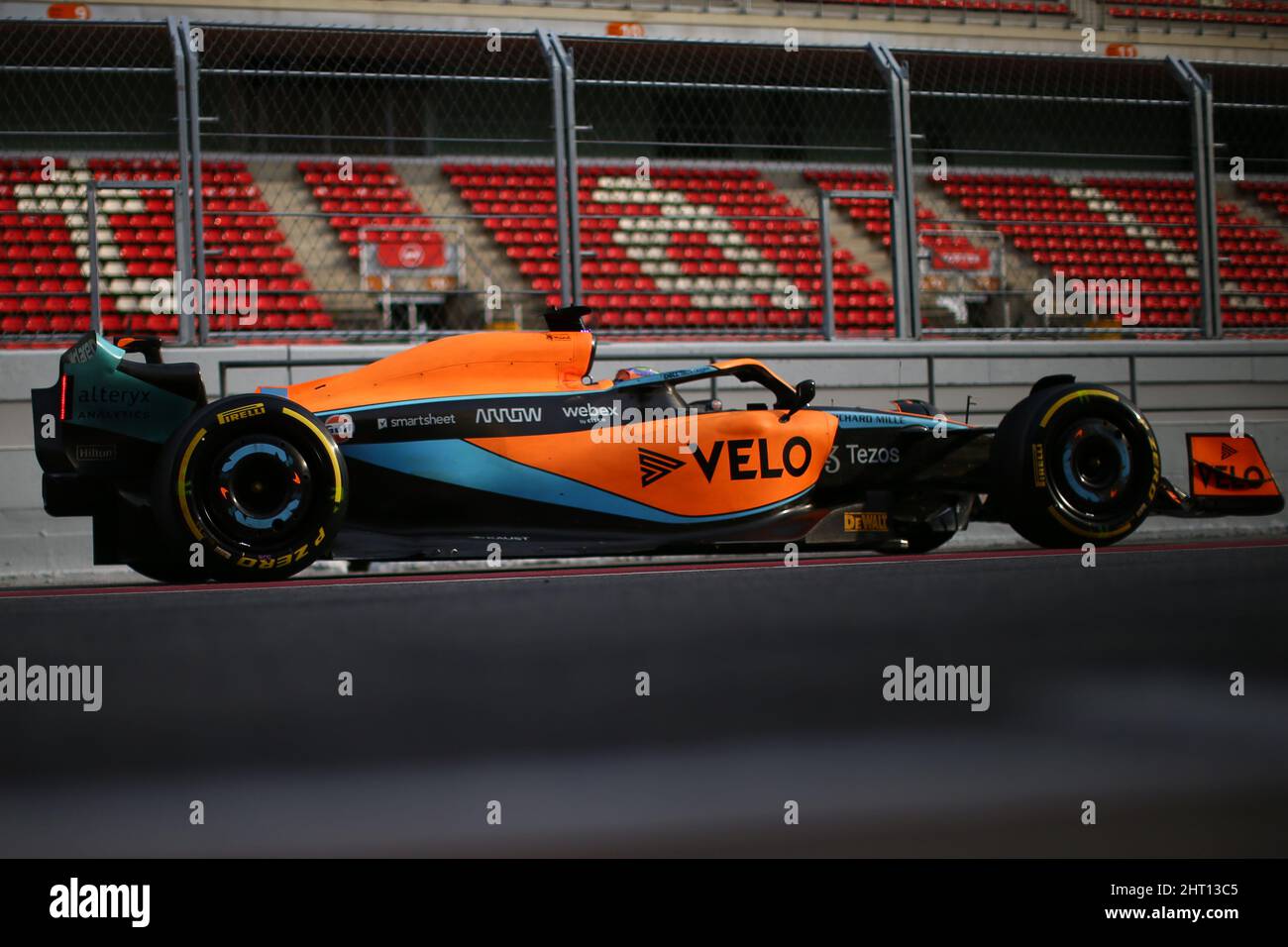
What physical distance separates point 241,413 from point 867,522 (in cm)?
278

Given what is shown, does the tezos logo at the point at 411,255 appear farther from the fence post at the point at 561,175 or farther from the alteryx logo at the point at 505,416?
the alteryx logo at the point at 505,416

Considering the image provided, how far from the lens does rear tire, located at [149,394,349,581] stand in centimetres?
504

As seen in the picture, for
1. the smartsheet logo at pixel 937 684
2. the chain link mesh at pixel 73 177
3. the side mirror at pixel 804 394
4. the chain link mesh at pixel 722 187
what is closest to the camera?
the smartsheet logo at pixel 937 684

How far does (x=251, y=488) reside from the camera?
5.16 metres

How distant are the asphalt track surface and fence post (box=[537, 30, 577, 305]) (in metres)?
4.15

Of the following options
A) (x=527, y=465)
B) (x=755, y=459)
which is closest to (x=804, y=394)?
(x=755, y=459)

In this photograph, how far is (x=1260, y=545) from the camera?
545 cm

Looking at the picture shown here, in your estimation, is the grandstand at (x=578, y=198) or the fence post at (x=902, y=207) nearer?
the grandstand at (x=578, y=198)

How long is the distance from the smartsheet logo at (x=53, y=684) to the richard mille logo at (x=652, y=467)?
2.40 metres

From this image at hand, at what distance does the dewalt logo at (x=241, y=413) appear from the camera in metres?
5.09
